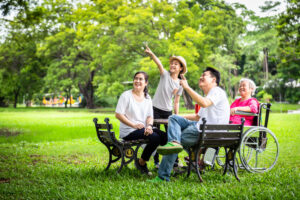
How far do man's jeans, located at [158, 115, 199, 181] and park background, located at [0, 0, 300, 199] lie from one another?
236mm

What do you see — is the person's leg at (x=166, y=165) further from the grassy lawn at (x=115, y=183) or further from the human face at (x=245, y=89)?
the human face at (x=245, y=89)

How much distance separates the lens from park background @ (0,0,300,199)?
12.8ft

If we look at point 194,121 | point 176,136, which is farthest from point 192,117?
point 176,136

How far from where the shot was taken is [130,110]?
450cm

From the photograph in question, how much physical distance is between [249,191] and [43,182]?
2508 millimetres

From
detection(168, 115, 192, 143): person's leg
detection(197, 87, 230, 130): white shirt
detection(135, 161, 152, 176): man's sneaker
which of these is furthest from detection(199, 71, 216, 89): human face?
detection(135, 161, 152, 176): man's sneaker

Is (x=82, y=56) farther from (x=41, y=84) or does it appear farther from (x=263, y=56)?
(x=263, y=56)

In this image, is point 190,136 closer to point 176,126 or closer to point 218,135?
point 176,126

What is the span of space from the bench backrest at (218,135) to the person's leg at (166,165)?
1.22ft

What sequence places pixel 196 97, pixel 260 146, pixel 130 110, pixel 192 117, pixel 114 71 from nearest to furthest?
pixel 196 97 < pixel 192 117 < pixel 130 110 < pixel 260 146 < pixel 114 71

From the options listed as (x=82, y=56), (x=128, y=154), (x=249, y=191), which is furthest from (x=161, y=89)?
(x=82, y=56)

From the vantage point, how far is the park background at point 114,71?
12.8 feet

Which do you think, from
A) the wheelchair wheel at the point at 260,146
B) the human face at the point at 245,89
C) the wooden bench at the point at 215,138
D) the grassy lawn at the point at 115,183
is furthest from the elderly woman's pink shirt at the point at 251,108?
the wooden bench at the point at 215,138

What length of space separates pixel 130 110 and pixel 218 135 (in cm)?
127
